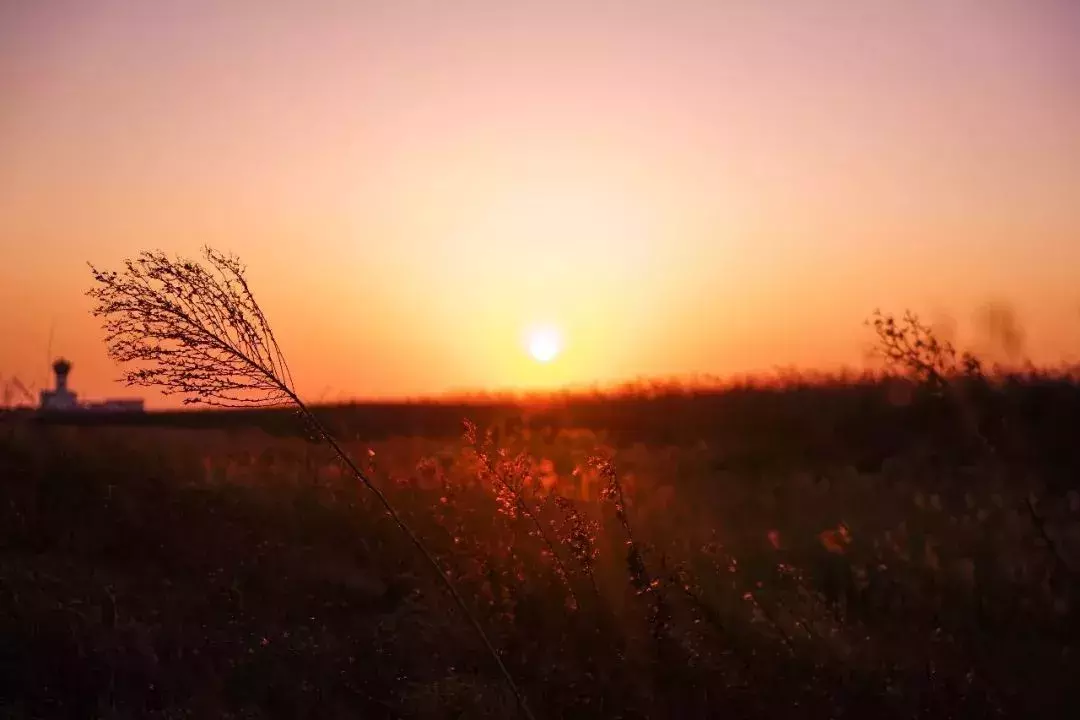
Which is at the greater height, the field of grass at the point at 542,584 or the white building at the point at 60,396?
the white building at the point at 60,396

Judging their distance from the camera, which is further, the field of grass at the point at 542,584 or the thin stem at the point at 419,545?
the field of grass at the point at 542,584

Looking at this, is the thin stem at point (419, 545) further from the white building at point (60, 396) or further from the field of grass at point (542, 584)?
the white building at point (60, 396)

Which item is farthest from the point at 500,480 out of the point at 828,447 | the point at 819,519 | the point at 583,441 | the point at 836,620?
the point at 828,447

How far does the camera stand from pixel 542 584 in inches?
186

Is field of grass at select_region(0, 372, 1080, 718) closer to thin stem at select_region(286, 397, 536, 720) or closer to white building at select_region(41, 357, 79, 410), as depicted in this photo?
thin stem at select_region(286, 397, 536, 720)

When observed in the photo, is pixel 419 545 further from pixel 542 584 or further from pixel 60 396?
pixel 60 396

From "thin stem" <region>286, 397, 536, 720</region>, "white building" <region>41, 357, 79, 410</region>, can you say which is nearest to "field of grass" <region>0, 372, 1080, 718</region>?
"thin stem" <region>286, 397, 536, 720</region>

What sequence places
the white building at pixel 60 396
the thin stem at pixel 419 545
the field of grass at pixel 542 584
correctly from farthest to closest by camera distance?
the white building at pixel 60 396
the field of grass at pixel 542 584
the thin stem at pixel 419 545

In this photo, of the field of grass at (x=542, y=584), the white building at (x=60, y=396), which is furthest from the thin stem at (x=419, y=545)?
the white building at (x=60, y=396)

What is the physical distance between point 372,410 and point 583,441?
397 inches

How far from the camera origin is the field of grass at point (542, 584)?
12.4 ft

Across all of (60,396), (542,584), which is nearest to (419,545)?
(542,584)

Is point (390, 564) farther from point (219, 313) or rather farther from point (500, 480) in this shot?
point (219, 313)

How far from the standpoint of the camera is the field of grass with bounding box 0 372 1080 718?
379 cm
